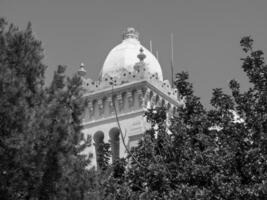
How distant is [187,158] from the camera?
14586 mm

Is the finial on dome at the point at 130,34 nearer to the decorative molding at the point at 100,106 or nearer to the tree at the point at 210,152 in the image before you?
the decorative molding at the point at 100,106

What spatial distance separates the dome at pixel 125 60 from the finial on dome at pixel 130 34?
0.66 m

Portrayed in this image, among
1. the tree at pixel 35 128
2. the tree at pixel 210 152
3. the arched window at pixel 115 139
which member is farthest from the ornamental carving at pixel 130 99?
the tree at pixel 35 128

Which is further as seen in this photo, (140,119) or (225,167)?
(140,119)

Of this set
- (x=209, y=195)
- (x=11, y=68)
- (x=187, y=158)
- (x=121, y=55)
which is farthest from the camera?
(x=121, y=55)

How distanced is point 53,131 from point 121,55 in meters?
22.2

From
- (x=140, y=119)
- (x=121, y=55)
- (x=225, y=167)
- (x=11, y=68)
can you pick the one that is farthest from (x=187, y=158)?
(x=121, y=55)


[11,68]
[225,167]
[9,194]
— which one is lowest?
[9,194]

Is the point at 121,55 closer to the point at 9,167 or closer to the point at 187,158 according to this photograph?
the point at 187,158

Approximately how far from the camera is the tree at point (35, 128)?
1030 cm

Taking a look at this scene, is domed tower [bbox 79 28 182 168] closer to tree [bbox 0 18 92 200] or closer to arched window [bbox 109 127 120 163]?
arched window [bbox 109 127 120 163]

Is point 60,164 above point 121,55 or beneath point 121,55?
beneath

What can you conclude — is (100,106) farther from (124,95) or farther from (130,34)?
(130,34)

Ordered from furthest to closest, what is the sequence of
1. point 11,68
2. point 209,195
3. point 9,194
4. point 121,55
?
point 121,55 → point 209,195 → point 11,68 → point 9,194
